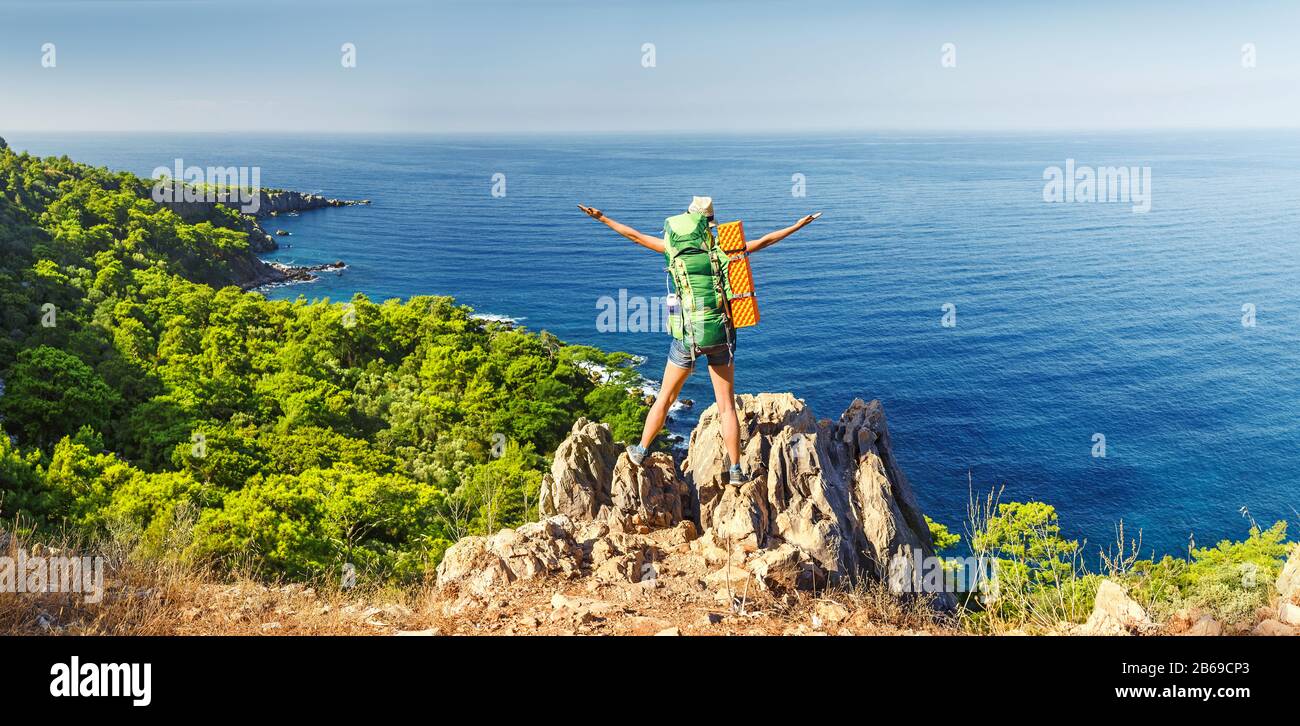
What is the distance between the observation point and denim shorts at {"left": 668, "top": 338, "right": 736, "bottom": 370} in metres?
9.80

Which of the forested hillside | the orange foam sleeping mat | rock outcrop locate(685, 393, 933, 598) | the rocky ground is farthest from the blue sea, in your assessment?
the orange foam sleeping mat

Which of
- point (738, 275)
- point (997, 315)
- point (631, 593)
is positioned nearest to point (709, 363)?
point (738, 275)

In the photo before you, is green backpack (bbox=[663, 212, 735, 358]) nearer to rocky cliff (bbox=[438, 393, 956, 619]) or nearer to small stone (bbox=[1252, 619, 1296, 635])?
rocky cliff (bbox=[438, 393, 956, 619])

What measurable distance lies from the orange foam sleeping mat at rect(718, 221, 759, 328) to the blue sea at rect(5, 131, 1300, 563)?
37.0m

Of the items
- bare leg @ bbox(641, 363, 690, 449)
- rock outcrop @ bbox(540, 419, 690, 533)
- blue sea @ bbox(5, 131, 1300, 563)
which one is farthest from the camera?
blue sea @ bbox(5, 131, 1300, 563)

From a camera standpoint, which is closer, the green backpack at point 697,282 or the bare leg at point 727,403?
the green backpack at point 697,282

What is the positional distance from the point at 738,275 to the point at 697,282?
1.64ft

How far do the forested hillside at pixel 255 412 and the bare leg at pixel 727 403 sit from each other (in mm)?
8110

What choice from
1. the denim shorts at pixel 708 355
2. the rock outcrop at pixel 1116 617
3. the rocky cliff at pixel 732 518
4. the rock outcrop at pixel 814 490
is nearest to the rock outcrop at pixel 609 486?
the rocky cliff at pixel 732 518

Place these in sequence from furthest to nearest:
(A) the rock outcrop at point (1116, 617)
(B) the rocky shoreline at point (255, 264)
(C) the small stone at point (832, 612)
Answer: (B) the rocky shoreline at point (255, 264)
(C) the small stone at point (832, 612)
(A) the rock outcrop at point (1116, 617)

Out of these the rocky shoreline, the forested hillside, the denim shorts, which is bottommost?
the forested hillside

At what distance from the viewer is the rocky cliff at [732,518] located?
11.0 meters

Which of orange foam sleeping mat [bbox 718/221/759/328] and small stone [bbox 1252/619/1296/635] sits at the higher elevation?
orange foam sleeping mat [bbox 718/221/759/328]

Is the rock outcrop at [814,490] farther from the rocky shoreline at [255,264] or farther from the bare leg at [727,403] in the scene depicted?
the rocky shoreline at [255,264]
